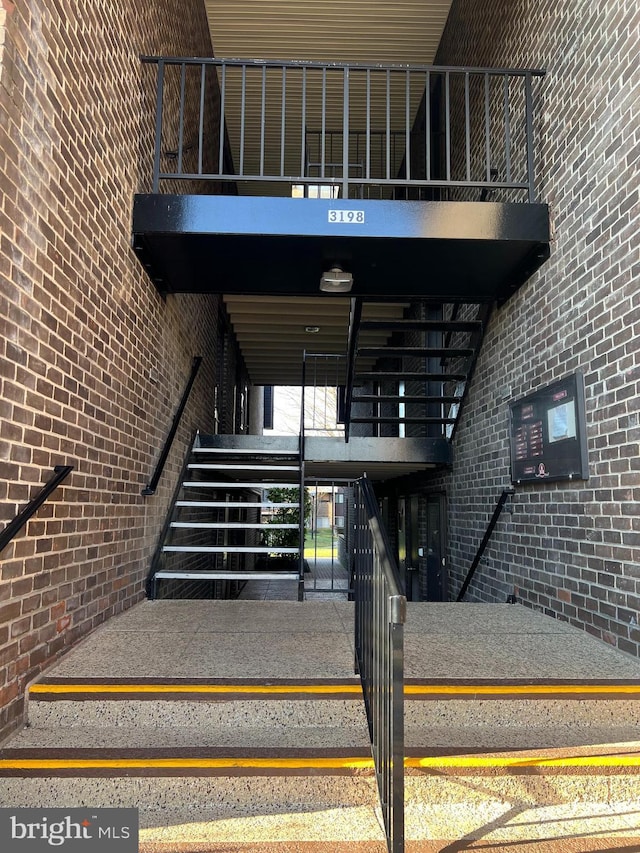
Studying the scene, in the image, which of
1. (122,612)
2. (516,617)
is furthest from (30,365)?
(516,617)

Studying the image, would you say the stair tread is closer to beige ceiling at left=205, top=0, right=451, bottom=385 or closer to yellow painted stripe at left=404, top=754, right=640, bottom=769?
yellow painted stripe at left=404, top=754, right=640, bottom=769

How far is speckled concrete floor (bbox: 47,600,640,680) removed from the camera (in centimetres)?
259

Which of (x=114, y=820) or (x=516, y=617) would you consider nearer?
(x=114, y=820)

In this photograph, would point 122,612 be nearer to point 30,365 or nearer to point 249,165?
point 30,365

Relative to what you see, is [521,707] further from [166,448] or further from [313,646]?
[166,448]

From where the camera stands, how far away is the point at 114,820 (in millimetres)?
1888

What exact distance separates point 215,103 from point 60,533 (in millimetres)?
6642

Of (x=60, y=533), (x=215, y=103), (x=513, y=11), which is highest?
(x=215, y=103)

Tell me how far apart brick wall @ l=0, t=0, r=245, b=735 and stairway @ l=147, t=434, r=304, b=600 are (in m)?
0.40

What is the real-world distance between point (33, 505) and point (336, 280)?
2.72 metres

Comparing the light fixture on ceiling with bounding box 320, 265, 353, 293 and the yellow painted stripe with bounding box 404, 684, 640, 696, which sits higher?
the light fixture on ceiling with bounding box 320, 265, 353, 293

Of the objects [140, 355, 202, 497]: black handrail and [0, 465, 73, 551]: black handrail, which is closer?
[0, 465, 73, 551]: black handrail

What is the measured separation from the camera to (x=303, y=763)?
82.7 inches

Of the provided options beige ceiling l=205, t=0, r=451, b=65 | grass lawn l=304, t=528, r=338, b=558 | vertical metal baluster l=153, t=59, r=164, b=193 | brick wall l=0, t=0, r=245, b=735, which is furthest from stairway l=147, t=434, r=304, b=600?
grass lawn l=304, t=528, r=338, b=558
